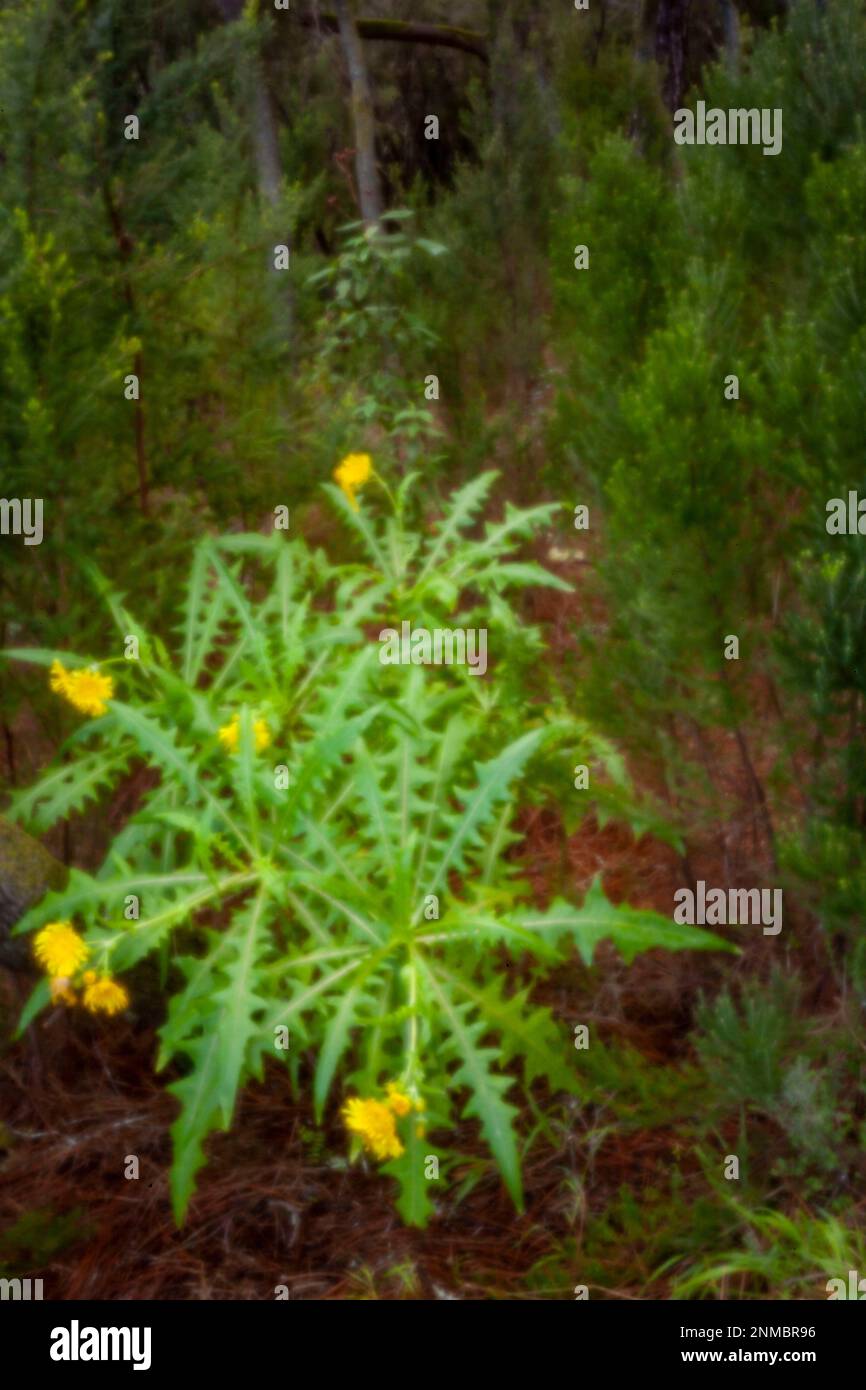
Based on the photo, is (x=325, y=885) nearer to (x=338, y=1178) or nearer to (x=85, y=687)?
(x=85, y=687)

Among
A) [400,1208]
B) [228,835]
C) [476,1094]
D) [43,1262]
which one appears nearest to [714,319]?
[228,835]

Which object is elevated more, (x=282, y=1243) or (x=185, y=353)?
(x=185, y=353)

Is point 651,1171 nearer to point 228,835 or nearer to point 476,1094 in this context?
point 476,1094

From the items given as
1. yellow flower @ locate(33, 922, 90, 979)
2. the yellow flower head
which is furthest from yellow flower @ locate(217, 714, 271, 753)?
yellow flower @ locate(33, 922, 90, 979)

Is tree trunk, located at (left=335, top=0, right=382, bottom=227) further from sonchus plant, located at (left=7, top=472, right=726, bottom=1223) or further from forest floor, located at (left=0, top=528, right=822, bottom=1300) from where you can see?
forest floor, located at (left=0, top=528, right=822, bottom=1300)

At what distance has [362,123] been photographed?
6223 mm

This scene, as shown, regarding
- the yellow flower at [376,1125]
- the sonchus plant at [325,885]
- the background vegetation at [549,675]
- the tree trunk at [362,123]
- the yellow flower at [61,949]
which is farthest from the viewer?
the tree trunk at [362,123]

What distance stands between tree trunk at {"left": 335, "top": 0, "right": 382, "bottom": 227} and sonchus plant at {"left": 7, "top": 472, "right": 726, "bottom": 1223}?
362 cm

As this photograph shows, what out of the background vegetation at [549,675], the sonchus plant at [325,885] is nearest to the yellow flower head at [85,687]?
the sonchus plant at [325,885]

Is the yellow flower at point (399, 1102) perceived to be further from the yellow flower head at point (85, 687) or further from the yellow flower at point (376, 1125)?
the yellow flower head at point (85, 687)

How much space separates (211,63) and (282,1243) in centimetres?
314

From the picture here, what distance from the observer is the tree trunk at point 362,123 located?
6.18 metres

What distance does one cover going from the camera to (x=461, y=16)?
38.3 feet

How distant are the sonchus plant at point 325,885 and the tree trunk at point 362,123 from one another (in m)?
3.62
